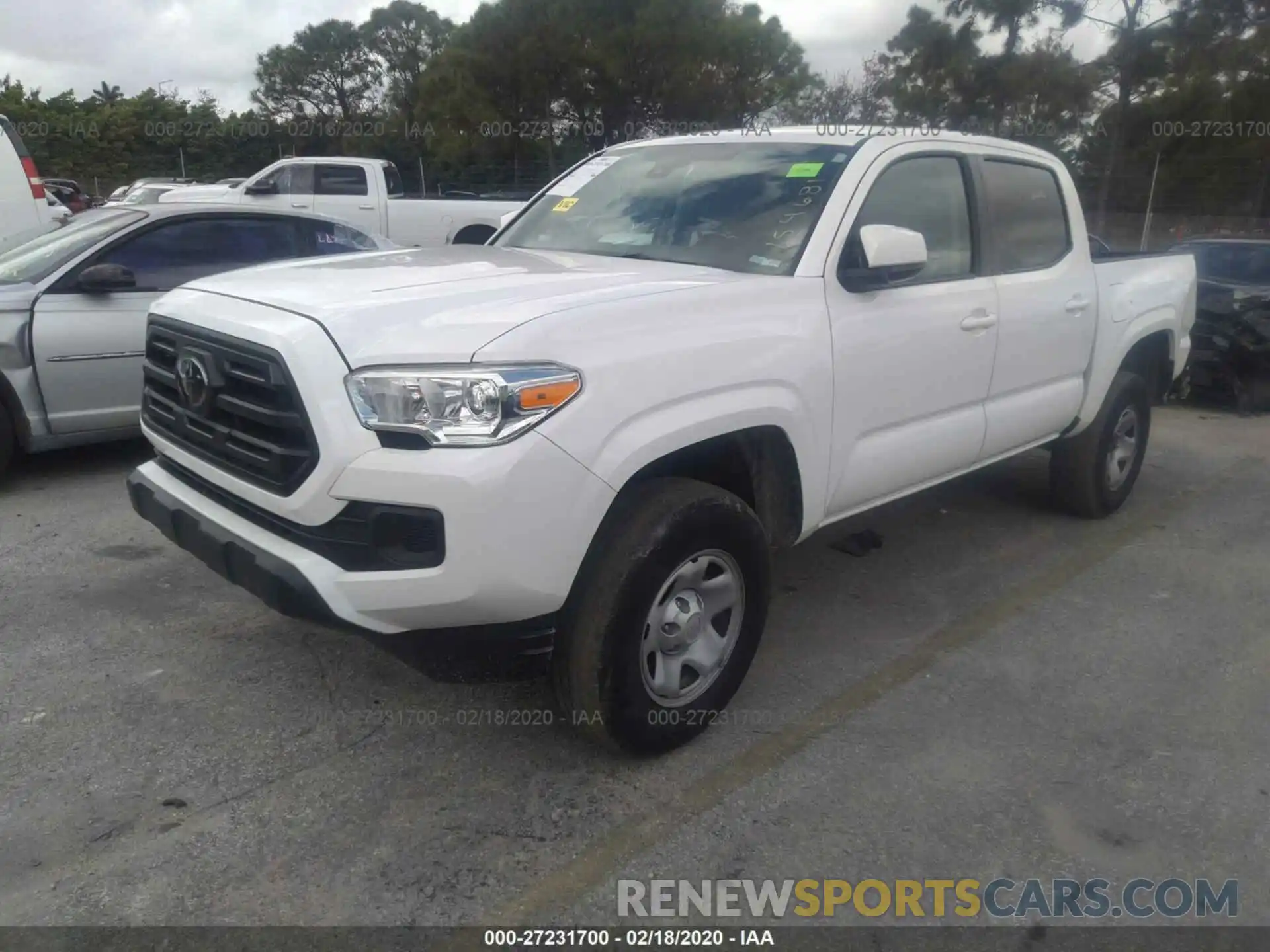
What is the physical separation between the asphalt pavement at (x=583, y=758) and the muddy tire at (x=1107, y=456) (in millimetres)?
797

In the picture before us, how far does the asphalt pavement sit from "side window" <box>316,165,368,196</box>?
36.1 ft

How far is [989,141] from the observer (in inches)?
178

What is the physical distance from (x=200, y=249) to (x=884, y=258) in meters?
4.41

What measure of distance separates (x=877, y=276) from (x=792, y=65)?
31861 millimetres

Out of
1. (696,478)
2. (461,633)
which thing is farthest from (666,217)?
(461,633)

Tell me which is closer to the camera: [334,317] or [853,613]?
[334,317]

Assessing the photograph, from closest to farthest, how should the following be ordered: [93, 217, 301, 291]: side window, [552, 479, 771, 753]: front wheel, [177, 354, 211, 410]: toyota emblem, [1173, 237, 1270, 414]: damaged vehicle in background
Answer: [552, 479, 771, 753]: front wheel, [177, 354, 211, 410]: toyota emblem, [93, 217, 301, 291]: side window, [1173, 237, 1270, 414]: damaged vehicle in background

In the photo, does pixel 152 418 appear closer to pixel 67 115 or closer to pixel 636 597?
pixel 636 597

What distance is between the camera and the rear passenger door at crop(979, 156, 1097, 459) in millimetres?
4273

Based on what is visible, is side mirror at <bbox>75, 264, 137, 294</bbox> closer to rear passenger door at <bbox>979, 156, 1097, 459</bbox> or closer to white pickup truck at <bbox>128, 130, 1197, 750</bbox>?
white pickup truck at <bbox>128, 130, 1197, 750</bbox>

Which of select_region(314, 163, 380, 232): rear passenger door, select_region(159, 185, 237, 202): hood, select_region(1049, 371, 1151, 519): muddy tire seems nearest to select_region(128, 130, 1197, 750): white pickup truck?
select_region(1049, 371, 1151, 519): muddy tire

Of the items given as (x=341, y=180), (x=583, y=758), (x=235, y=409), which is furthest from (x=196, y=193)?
(x=583, y=758)

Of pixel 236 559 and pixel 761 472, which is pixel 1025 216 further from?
pixel 236 559
